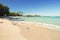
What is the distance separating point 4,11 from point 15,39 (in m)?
42.0

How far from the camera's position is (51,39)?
A: 242 inches

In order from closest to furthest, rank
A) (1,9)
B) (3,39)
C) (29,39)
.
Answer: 1. (3,39)
2. (29,39)
3. (1,9)

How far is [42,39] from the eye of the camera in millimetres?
6027

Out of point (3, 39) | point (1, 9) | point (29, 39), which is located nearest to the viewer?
point (3, 39)

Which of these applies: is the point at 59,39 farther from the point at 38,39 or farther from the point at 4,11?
the point at 4,11

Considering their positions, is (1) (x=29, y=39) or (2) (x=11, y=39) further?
(1) (x=29, y=39)

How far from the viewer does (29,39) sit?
5918 millimetres

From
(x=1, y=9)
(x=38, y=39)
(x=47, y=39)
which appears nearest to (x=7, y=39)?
(x=38, y=39)

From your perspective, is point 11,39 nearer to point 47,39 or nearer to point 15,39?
point 15,39

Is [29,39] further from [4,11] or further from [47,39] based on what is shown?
[4,11]

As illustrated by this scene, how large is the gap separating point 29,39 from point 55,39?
151 centimetres

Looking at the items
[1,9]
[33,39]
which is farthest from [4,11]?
[33,39]

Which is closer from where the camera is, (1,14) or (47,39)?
(47,39)

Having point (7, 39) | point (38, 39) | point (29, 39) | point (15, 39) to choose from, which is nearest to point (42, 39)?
point (38, 39)
